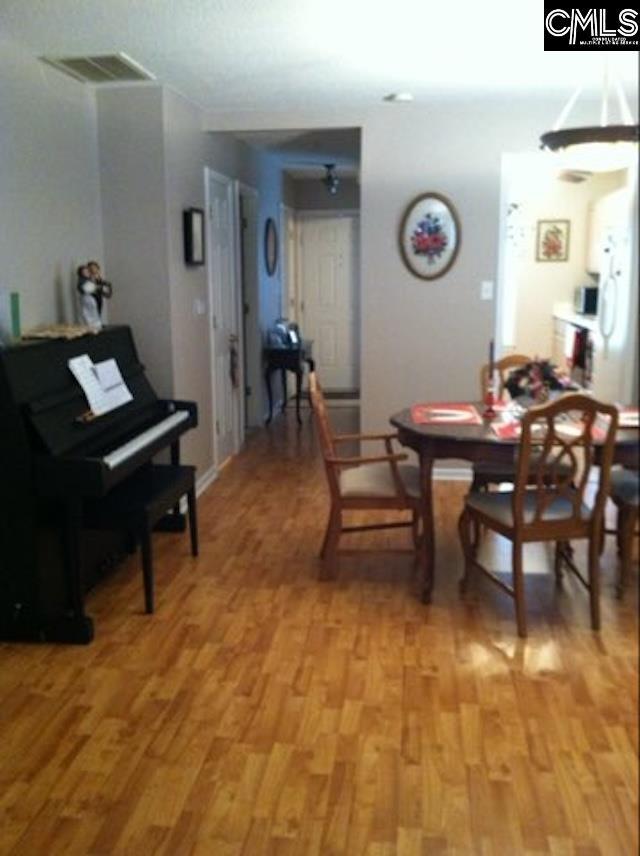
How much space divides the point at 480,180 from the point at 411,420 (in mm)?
1252

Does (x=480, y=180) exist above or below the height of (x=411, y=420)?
above

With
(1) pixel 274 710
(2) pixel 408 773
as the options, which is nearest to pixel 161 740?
(1) pixel 274 710

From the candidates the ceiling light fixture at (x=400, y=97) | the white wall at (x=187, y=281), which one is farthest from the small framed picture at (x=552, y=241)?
the white wall at (x=187, y=281)

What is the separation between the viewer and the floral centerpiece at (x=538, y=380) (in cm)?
79

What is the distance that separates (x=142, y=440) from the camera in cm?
295

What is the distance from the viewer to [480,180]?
45.1 inches

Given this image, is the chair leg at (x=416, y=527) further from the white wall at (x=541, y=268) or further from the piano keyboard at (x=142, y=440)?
the white wall at (x=541, y=268)

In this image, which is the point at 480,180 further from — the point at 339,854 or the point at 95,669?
the point at 95,669

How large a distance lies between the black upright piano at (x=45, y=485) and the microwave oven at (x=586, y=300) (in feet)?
6.91

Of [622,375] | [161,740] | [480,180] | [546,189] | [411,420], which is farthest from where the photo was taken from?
[411,420]

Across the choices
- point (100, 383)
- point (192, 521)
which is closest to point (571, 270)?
point (100, 383)

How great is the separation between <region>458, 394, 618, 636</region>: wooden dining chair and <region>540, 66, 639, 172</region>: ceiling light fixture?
0.17m

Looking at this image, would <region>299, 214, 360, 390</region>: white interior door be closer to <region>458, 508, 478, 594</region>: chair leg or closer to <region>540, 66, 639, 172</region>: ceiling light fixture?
<region>540, 66, 639, 172</region>: ceiling light fixture

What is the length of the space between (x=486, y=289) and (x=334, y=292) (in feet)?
1.45
